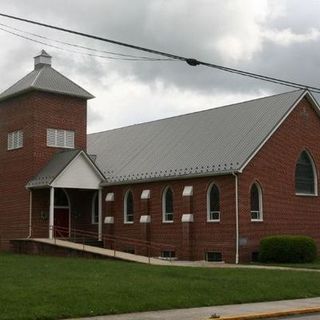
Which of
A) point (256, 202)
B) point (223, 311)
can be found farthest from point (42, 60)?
point (223, 311)

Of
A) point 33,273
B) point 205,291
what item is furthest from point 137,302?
point 33,273

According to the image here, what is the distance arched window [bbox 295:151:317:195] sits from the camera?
3616 centimetres

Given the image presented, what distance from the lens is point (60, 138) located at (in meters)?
41.0

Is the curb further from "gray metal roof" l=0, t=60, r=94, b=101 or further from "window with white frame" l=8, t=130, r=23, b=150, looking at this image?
"window with white frame" l=8, t=130, r=23, b=150

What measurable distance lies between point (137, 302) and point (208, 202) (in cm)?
1786

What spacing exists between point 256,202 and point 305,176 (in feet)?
14.0

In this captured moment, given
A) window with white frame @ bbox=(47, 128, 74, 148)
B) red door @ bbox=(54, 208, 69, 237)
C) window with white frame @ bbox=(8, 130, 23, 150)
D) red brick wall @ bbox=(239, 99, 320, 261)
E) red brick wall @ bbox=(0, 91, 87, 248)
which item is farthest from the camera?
window with white frame @ bbox=(8, 130, 23, 150)

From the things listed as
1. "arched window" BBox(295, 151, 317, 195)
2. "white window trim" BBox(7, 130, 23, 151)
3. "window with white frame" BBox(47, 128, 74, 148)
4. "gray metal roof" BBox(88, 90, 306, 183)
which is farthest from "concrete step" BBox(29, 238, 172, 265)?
"arched window" BBox(295, 151, 317, 195)

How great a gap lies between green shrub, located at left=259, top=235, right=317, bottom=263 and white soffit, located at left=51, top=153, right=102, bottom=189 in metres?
11.8

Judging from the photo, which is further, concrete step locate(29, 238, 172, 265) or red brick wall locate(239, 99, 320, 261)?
red brick wall locate(239, 99, 320, 261)

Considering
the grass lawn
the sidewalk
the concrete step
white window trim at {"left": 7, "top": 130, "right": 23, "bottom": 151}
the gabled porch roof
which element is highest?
white window trim at {"left": 7, "top": 130, "right": 23, "bottom": 151}

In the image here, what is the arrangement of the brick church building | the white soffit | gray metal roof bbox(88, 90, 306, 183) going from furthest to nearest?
the white soffit < gray metal roof bbox(88, 90, 306, 183) < the brick church building

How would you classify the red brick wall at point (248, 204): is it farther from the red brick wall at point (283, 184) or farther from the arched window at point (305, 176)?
the arched window at point (305, 176)

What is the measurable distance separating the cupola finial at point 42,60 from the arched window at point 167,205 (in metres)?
13.1
